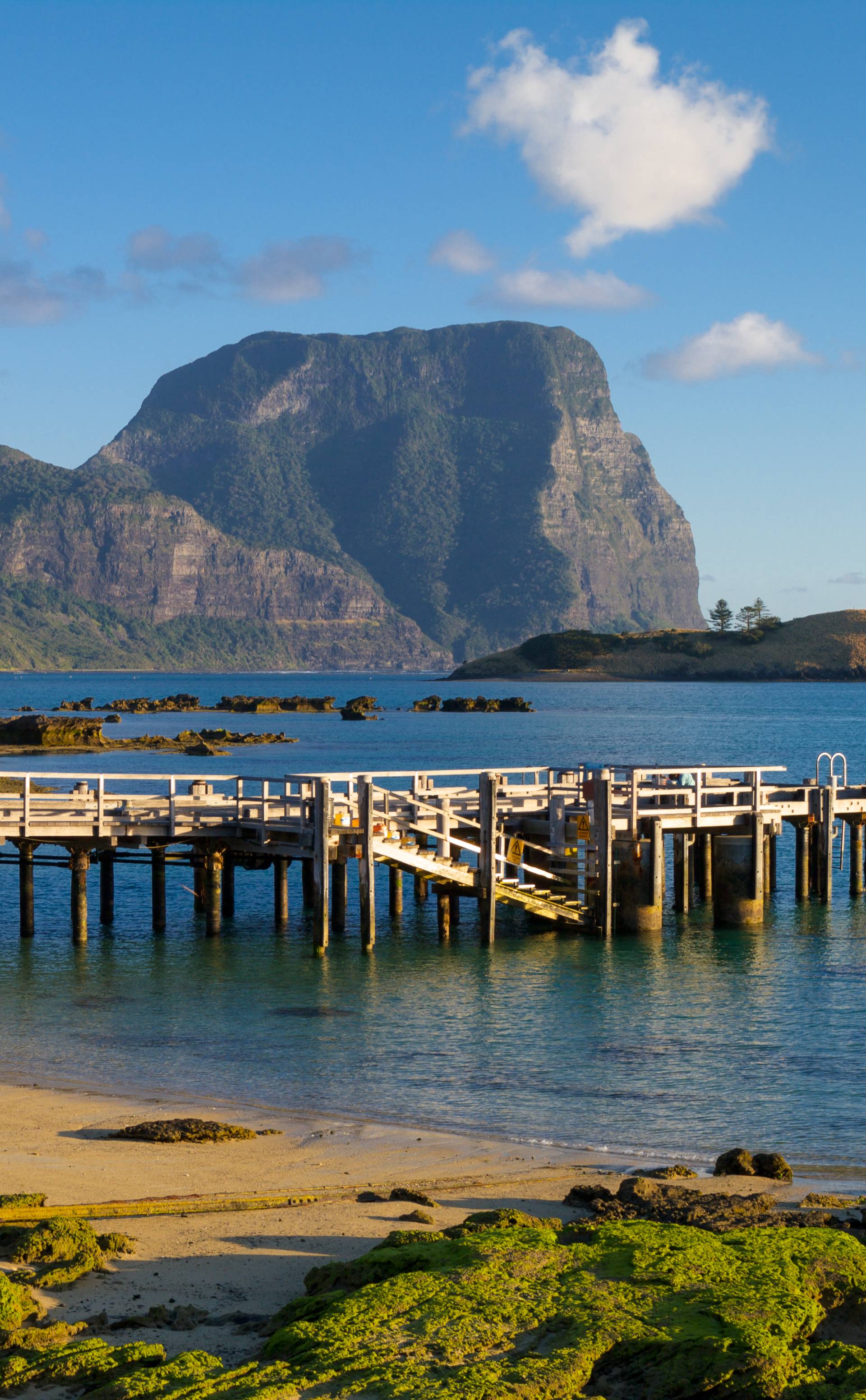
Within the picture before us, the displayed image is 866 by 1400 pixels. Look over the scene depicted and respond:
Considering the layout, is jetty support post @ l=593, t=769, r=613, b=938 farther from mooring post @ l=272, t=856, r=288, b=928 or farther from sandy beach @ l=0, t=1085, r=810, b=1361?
sandy beach @ l=0, t=1085, r=810, b=1361

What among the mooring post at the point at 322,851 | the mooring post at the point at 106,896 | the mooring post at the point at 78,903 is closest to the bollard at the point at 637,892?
the mooring post at the point at 322,851

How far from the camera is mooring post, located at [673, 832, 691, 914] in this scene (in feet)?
135

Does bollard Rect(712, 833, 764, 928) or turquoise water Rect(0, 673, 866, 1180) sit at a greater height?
bollard Rect(712, 833, 764, 928)

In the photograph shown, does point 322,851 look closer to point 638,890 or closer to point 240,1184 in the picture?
point 638,890

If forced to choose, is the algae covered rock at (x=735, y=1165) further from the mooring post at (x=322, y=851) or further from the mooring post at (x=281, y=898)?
the mooring post at (x=281, y=898)

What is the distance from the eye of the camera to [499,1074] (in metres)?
23.8

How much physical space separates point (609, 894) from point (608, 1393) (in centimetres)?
2574

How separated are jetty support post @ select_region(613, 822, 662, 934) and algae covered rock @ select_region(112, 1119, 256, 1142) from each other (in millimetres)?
18743

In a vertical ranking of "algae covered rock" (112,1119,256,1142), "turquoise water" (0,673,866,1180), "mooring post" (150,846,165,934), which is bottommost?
"turquoise water" (0,673,866,1180)

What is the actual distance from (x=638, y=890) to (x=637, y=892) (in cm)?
4

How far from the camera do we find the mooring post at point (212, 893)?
118ft

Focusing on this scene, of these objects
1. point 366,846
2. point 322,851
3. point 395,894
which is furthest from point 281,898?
point 366,846

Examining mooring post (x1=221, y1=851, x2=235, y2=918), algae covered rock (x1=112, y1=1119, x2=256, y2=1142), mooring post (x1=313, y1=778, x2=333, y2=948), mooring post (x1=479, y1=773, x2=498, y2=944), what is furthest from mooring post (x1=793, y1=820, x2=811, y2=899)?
algae covered rock (x1=112, y1=1119, x2=256, y2=1142)

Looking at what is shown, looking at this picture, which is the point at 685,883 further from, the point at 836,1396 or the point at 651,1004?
the point at 836,1396
